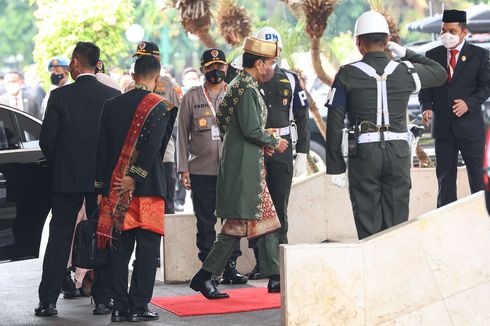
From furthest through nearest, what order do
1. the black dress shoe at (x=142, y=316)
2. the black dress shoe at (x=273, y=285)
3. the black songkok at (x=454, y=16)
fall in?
the black songkok at (x=454, y=16) < the black dress shoe at (x=273, y=285) < the black dress shoe at (x=142, y=316)

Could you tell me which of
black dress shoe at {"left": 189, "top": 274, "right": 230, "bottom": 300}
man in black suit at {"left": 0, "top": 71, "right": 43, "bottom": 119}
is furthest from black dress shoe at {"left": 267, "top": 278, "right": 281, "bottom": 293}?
man in black suit at {"left": 0, "top": 71, "right": 43, "bottom": 119}

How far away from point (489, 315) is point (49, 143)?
3.49 m

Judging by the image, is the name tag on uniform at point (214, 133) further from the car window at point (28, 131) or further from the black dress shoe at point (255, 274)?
the car window at point (28, 131)

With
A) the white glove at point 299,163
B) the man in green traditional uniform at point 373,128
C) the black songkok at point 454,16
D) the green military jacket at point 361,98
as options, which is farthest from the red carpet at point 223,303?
the black songkok at point 454,16

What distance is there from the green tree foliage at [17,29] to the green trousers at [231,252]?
186 feet

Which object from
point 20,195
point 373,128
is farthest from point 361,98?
point 20,195

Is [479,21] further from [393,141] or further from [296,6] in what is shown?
[393,141]

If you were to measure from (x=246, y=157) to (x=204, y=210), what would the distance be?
5.28 ft

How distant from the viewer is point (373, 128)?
10312mm

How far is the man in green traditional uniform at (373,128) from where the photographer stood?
1029cm

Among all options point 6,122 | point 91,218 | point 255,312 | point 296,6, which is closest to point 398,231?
point 255,312

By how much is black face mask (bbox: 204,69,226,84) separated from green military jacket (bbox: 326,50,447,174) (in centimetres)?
201

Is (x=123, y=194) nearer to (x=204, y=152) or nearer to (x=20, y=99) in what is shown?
(x=204, y=152)

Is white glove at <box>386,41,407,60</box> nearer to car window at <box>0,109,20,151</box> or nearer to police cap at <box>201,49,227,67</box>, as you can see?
police cap at <box>201,49,227,67</box>
